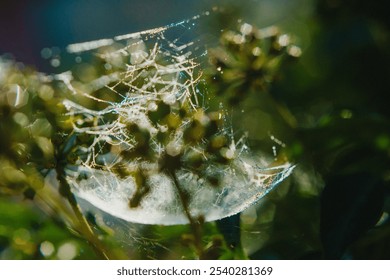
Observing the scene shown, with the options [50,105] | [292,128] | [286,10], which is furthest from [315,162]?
[50,105]

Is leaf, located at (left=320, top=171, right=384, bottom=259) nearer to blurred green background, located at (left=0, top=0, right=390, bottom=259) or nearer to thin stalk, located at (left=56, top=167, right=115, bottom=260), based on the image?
blurred green background, located at (left=0, top=0, right=390, bottom=259)

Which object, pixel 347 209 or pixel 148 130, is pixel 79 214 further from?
pixel 347 209

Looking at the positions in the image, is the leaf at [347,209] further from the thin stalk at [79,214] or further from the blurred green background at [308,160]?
the thin stalk at [79,214]

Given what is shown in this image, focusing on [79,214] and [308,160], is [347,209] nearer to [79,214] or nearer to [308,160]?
[308,160]

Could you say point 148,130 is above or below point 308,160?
above

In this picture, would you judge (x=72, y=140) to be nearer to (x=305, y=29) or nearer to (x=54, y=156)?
(x=54, y=156)

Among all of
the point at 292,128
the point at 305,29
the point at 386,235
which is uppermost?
the point at 305,29

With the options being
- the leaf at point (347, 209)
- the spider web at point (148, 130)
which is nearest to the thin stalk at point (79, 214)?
the spider web at point (148, 130)

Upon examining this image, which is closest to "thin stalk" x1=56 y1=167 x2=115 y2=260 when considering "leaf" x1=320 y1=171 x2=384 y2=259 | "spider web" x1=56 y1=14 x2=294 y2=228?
"spider web" x1=56 y1=14 x2=294 y2=228

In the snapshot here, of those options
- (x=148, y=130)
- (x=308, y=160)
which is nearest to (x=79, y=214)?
(x=148, y=130)
